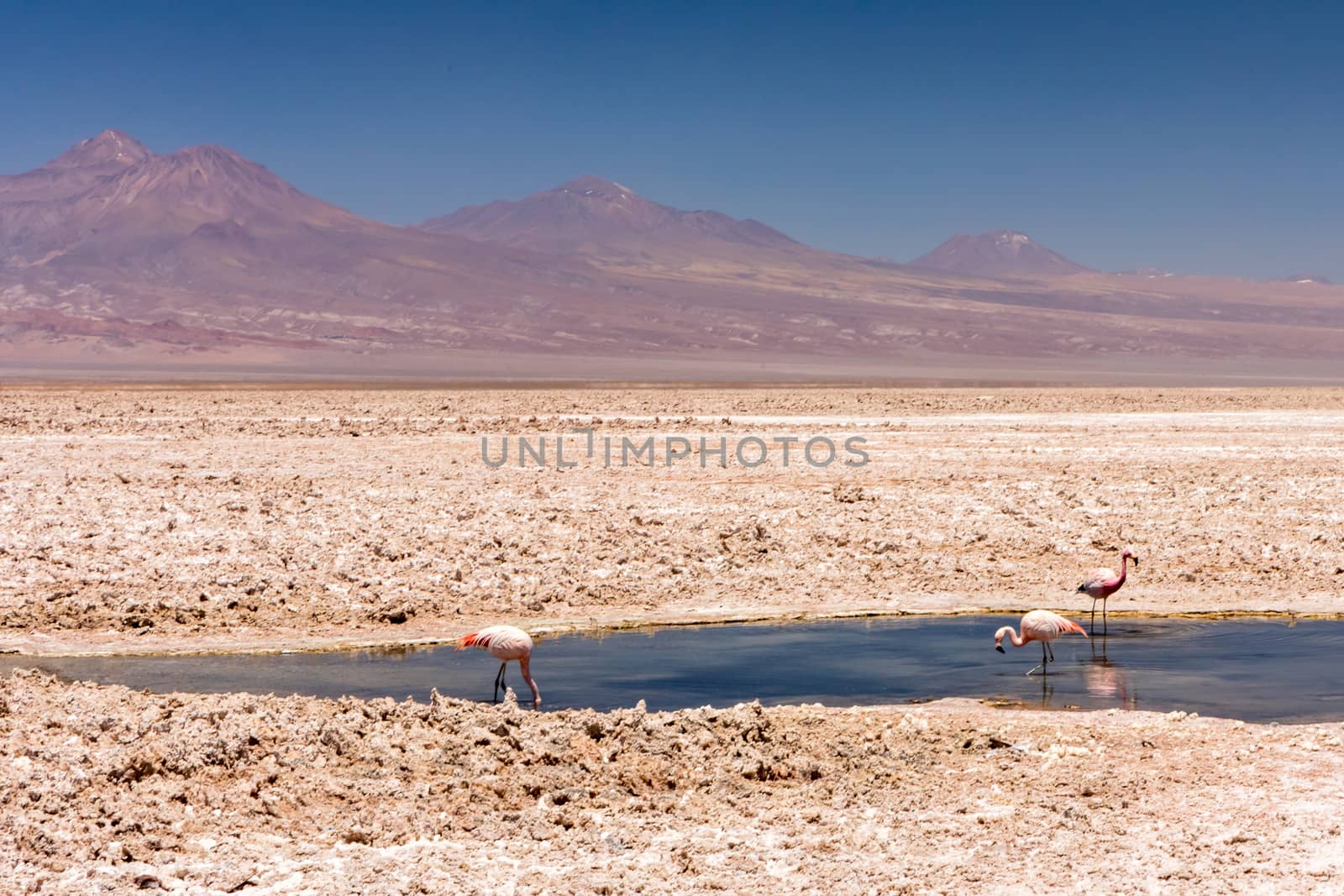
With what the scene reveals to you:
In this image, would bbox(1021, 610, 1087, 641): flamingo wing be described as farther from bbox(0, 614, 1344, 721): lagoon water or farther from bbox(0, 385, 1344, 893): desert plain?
bbox(0, 385, 1344, 893): desert plain

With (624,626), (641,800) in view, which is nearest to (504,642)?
(641,800)

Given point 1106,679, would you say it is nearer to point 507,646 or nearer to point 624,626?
point 624,626

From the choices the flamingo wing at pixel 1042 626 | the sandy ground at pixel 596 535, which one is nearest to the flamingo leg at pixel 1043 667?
the flamingo wing at pixel 1042 626

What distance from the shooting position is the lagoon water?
10.5 meters

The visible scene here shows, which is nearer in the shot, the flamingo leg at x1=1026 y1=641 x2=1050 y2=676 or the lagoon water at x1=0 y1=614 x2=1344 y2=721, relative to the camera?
the lagoon water at x1=0 y1=614 x2=1344 y2=721

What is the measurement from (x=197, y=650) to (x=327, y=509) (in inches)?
199

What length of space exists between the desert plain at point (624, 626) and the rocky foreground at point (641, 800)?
0.02 m

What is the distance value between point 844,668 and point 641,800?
4111 millimetres

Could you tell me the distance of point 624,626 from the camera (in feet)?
43.8

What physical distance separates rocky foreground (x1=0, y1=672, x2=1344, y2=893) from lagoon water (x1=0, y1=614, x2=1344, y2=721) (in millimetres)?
1265

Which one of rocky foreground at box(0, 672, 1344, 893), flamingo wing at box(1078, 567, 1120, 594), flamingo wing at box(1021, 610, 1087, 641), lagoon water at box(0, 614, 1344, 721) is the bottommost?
lagoon water at box(0, 614, 1344, 721)

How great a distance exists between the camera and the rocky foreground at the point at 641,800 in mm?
6621

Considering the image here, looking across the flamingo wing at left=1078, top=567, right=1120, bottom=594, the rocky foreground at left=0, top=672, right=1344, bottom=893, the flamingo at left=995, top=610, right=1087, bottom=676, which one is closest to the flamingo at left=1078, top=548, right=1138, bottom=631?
the flamingo wing at left=1078, top=567, right=1120, bottom=594

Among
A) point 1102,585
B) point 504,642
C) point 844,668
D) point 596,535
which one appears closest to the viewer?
point 504,642
